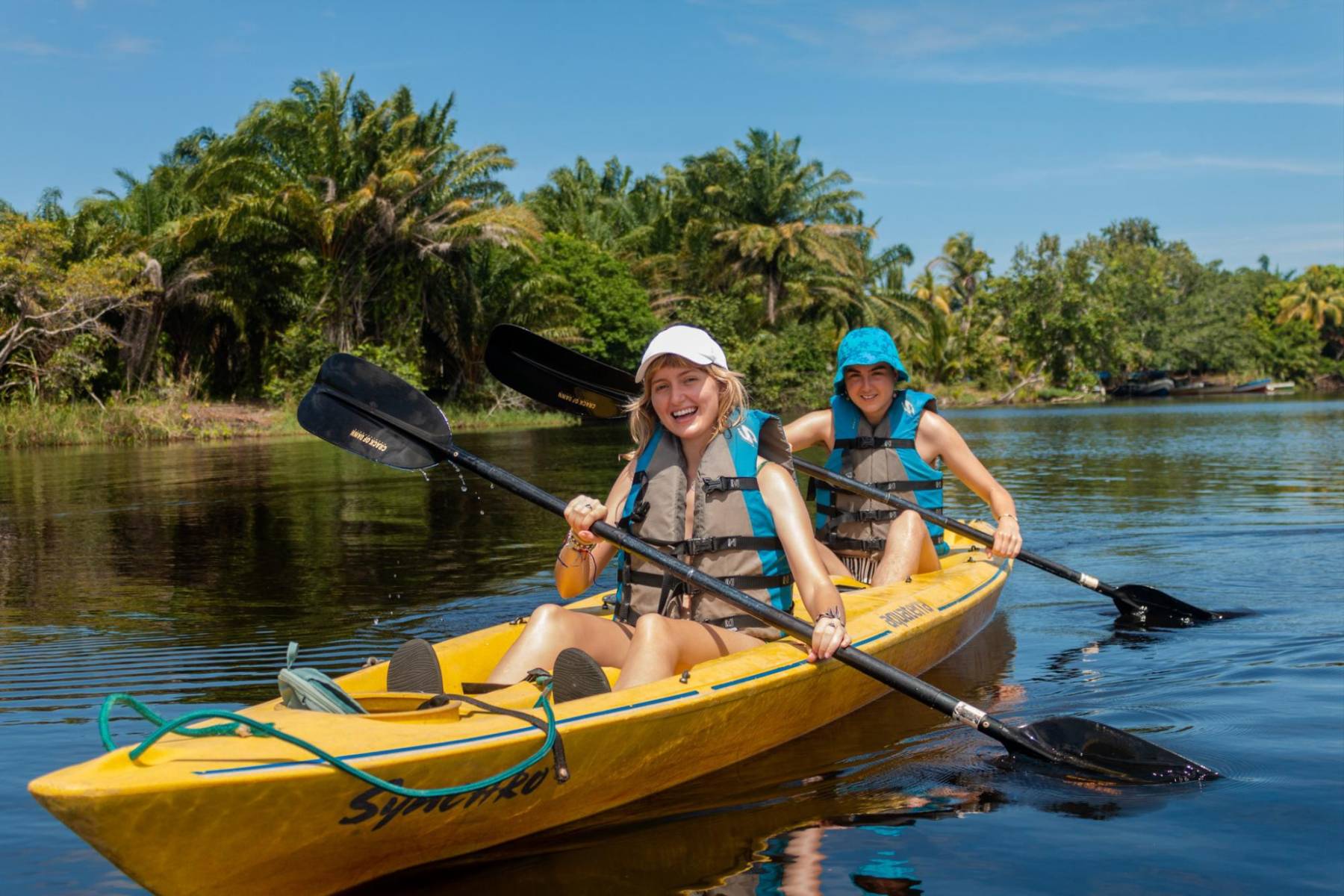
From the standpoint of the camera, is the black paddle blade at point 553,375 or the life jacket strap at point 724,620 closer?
the life jacket strap at point 724,620

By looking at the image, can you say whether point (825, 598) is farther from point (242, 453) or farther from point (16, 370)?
point (16, 370)

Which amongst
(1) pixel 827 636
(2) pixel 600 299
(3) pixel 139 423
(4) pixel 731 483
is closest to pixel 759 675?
(1) pixel 827 636

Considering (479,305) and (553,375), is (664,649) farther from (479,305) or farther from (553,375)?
(479,305)

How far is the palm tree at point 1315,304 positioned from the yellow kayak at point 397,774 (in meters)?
64.3

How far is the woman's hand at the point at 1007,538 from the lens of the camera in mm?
5172

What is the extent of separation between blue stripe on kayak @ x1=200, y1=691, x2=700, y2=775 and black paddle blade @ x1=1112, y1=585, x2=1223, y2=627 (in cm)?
359

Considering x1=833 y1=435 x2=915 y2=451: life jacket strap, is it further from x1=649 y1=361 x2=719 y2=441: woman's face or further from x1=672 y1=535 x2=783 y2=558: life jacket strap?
x1=649 y1=361 x2=719 y2=441: woman's face

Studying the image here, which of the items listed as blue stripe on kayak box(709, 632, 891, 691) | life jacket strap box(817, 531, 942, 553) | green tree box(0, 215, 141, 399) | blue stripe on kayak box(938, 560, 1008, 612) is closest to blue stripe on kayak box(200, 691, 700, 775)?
blue stripe on kayak box(709, 632, 891, 691)

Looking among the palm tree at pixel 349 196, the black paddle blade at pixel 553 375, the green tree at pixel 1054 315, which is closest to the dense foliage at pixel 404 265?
the palm tree at pixel 349 196

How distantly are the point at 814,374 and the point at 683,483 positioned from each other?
1232 inches

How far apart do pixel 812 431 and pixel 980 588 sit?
1124 mm

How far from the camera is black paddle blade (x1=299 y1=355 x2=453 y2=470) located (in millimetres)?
4629

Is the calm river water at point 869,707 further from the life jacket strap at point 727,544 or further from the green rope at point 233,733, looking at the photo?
the life jacket strap at point 727,544

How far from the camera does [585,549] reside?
12.9 feet
